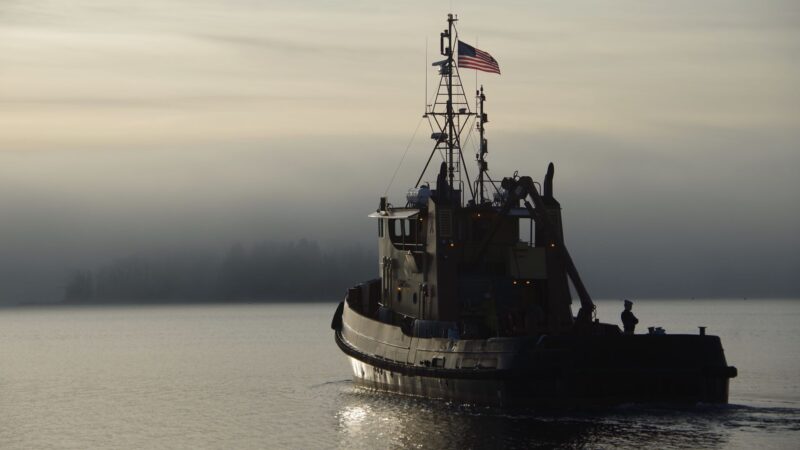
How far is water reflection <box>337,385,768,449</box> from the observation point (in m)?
33.7

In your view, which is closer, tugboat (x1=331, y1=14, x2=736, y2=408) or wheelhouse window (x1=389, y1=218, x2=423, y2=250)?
tugboat (x1=331, y1=14, x2=736, y2=408)

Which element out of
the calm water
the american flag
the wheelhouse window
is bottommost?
the calm water

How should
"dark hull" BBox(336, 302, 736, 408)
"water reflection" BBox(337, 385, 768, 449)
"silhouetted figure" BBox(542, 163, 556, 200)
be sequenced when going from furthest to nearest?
"silhouetted figure" BBox(542, 163, 556, 200) < "dark hull" BBox(336, 302, 736, 408) < "water reflection" BBox(337, 385, 768, 449)

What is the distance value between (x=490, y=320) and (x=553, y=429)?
6608 mm

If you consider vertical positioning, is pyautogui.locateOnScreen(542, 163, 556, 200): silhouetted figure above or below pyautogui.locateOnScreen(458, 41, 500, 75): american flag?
below

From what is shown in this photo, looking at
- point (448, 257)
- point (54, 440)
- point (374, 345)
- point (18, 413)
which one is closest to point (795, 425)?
point (448, 257)

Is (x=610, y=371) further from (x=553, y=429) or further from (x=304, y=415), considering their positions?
(x=304, y=415)

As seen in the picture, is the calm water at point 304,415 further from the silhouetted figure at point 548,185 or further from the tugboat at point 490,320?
the silhouetted figure at point 548,185

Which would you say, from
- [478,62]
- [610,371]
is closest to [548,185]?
[478,62]

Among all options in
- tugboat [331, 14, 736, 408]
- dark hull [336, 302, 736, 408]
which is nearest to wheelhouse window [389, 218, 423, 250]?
tugboat [331, 14, 736, 408]

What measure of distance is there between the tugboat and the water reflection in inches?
17.0

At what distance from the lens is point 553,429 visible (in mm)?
35156

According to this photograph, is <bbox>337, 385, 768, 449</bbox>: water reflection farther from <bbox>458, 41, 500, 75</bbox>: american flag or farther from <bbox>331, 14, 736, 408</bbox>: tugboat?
<bbox>458, 41, 500, 75</bbox>: american flag

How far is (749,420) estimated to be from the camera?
1447 inches
